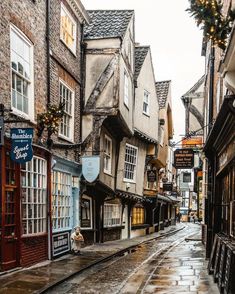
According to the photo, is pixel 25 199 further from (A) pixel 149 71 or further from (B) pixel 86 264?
(A) pixel 149 71

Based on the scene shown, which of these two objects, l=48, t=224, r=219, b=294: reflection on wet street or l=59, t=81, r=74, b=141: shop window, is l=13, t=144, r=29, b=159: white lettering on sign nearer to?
l=48, t=224, r=219, b=294: reflection on wet street

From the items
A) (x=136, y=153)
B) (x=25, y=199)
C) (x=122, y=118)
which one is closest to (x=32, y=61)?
(x=25, y=199)

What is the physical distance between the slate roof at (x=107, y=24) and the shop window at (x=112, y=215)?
8484 millimetres

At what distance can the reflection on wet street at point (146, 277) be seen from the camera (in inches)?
428

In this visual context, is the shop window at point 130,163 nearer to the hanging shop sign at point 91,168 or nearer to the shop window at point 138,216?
the shop window at point 138,216

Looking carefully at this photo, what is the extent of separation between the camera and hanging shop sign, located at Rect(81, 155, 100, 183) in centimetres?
1819

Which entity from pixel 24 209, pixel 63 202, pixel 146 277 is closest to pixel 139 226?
pixel 63 202

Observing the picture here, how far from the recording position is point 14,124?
13.0m

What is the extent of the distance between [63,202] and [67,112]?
328cm

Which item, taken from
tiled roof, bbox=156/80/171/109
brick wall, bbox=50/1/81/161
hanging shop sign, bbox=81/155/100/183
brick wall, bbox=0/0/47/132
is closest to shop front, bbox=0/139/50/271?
brick wall, bbox=0/0/47/132

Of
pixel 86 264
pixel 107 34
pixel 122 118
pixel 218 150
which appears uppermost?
pixel 107 34

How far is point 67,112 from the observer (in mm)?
18391

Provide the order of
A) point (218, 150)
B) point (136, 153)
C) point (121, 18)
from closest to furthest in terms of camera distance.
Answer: point (218, 150) < point (121, 18) < point (136, 153)

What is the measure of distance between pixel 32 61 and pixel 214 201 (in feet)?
22.2
